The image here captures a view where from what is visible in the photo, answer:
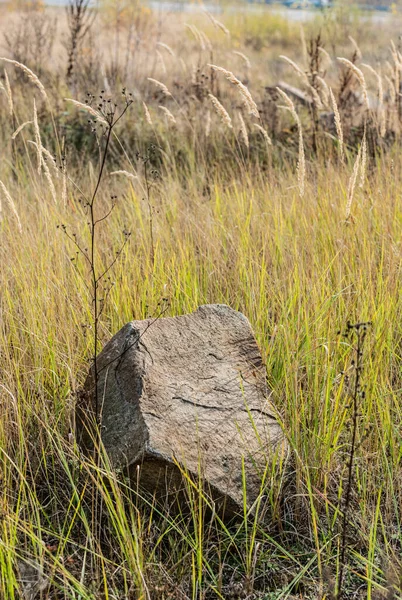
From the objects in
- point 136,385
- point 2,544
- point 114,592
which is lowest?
point 114,592

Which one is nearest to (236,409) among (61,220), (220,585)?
(220,585)

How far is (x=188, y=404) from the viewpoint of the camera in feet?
7.34

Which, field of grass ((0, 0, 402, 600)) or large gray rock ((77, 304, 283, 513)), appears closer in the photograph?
field of grass ((0, 0, 402, 600))

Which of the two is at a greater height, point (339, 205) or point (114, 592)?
point (339, 205)

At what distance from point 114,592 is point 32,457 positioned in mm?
613

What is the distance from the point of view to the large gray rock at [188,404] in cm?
210

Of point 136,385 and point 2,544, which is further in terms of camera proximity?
point 136,385

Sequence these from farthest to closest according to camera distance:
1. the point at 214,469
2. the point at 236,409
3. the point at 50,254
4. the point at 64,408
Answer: the point at 50,254 < the point at 64,408 < the point at 236,409 < the point at 214,469

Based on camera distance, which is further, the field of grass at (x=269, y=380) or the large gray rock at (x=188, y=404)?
the large gray rock at (x=188, y=404)

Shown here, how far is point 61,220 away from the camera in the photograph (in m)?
3.58

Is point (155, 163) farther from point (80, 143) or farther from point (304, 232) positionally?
point (304, 232)

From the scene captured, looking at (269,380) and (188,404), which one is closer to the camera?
(188,404)

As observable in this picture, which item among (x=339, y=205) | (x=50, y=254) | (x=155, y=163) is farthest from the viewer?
(x=155, y=163)

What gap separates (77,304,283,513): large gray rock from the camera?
210 cm
